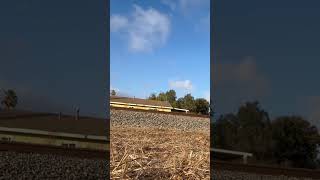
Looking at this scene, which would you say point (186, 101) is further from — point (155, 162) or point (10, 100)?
point (10, 100)

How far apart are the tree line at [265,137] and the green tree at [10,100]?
3117mm

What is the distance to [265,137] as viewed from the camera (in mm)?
7113

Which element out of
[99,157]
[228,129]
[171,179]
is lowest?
[171,179]

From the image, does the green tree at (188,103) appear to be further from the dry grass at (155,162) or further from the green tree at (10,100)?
the green tree at (10,100)

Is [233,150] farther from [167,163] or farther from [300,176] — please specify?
[167,163]

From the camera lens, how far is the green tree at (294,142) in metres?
6.68

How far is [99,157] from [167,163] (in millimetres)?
2046

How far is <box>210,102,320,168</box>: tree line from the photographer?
678cm

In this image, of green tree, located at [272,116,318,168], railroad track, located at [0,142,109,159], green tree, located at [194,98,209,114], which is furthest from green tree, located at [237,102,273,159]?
green tree, located at [194,98,209,114]

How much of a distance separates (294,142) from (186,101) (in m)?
20.9

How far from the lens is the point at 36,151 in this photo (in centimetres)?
648

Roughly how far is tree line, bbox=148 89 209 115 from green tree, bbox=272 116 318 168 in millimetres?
15894

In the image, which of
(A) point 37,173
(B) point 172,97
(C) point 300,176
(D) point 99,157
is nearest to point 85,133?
(D) point 99,157

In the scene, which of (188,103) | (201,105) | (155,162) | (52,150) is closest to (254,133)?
(155,162)
